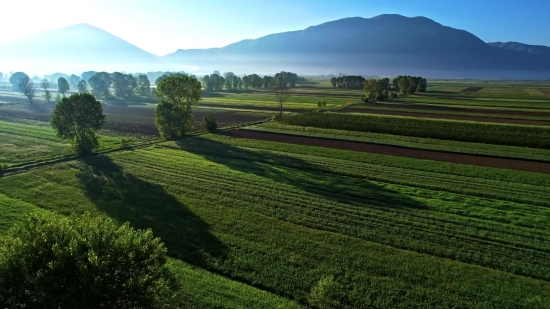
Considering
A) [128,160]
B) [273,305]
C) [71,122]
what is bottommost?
[273,305]

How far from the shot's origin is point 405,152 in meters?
55.8

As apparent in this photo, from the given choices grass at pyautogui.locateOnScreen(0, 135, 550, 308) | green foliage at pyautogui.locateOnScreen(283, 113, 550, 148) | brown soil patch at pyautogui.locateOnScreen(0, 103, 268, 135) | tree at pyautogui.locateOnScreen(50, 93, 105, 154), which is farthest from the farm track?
tree at pyautogui.locateOnScreen(50, 93, 105, 154)

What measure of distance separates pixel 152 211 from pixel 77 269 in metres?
18.4

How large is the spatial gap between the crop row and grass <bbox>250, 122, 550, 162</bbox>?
2438cm

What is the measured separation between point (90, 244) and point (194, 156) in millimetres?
39275

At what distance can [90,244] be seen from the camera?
15586 mm

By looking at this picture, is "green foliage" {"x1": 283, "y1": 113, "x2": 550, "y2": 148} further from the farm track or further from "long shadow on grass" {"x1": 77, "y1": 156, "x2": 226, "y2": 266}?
"long shadow on grass" {"x1": 77, "y1": 156, "x2": 226, "y2": 266}

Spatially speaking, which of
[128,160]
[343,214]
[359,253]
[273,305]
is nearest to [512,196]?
[343,214]

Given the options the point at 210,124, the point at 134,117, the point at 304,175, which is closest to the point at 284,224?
the point at 304,175

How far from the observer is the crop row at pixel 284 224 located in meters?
21.7

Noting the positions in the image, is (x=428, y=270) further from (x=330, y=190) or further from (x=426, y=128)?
(x=426, y=128)

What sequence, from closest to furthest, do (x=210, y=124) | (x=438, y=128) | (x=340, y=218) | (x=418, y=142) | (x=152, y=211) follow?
(x=340, y=218), (x=152, y=211), (x=418, y=142), (x=438, y=128), (x=210, y=124)

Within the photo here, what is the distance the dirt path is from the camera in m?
47.9

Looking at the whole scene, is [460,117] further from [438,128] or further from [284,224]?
[284,224]
